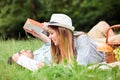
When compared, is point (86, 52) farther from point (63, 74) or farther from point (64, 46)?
point (63, 74)

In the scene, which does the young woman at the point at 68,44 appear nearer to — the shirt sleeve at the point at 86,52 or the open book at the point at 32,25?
the shirt sleeve at the point at 86,52

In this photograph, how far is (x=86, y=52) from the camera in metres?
6.93

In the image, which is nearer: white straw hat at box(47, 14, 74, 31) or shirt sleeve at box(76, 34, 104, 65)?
shirt sleeve at box(76, 34, 104, 65)

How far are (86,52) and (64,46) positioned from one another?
0.90ft

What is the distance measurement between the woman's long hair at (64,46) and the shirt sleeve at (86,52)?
0.10 meters

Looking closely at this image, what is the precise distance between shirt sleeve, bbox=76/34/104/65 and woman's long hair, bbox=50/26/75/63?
102mm

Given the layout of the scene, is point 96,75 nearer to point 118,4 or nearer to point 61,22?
point 61,22

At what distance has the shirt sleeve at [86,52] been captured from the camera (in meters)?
6.86

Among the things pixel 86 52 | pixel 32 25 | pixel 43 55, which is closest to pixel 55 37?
pixel 86 52

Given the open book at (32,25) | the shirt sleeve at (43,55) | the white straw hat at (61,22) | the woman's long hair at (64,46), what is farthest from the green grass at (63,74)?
the open book at (32,25)

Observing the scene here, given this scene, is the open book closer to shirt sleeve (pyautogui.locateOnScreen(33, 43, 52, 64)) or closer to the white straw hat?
shirt sleeve (pyautogui.locateOnScreen(33, 43, 52, 64))

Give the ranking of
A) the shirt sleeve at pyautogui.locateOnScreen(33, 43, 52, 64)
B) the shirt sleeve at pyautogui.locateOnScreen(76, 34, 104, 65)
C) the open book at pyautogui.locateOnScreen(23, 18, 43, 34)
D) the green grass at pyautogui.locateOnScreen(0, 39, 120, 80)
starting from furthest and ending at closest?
the open book at pyautogui.locateOnScreen(23, 18, 43, 34)
the shirt sleeve at pyautogui.locateOnScreen(33, 43, 52, 64)
the shirt sleeve at pyautogui.locateOnScreen(76, 34, 104, 65)
the green grass at pyautogui.locateOnScreen(0, 39, 120, 80)

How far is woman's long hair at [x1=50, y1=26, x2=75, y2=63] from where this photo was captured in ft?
22.7

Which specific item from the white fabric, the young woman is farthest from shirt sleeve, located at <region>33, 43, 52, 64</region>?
the white fabric
